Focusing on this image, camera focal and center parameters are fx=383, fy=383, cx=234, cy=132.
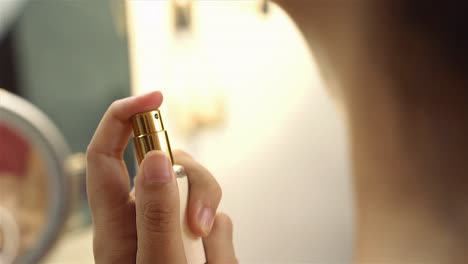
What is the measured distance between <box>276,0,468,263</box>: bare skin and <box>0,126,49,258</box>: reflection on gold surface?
37 centimetres

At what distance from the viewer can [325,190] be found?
1.48 ft

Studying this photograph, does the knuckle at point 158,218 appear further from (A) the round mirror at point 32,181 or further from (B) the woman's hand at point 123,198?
(A) the round mirror at point 32,181

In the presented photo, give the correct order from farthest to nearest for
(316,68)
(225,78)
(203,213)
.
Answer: (225,78) → (316,68) → (203,213)

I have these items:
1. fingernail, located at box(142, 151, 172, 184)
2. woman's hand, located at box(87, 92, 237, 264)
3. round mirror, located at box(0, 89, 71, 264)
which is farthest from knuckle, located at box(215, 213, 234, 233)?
round mirror, located at box(0, 89, 71, 264)

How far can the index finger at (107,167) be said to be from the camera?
32cm

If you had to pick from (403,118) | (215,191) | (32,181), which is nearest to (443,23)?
(403,118)

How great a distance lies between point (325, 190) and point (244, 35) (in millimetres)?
222

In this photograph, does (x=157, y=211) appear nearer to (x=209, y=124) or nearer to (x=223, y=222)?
(x=223, y=222)

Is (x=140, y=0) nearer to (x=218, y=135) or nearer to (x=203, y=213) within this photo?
(x=218, y=135)

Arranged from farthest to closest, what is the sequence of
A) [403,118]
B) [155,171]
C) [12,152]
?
1. [12,152]
2. [403,118]
3. [155,171]

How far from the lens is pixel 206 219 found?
1.04ft

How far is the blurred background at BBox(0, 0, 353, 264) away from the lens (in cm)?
45

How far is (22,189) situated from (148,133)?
0.33 meters

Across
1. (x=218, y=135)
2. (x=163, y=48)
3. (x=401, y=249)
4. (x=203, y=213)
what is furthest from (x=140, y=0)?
(x=401, y=249)
